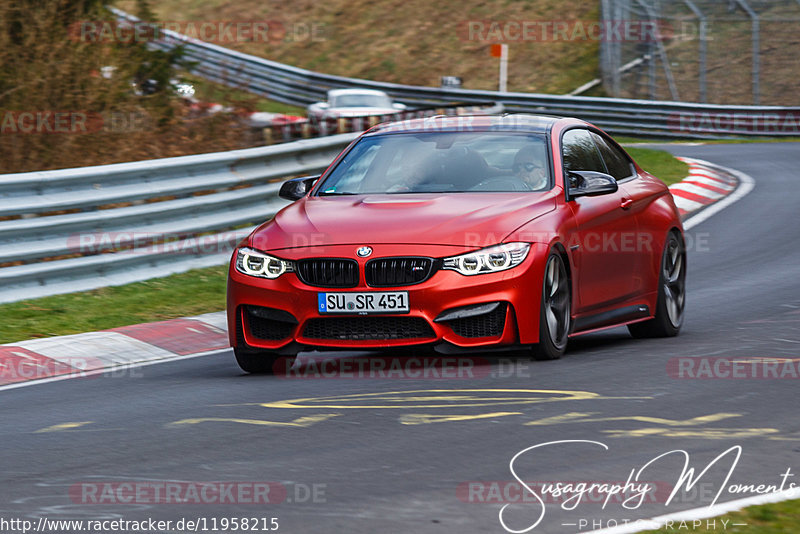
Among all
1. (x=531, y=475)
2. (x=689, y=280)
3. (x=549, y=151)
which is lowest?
(x=689, y=280)

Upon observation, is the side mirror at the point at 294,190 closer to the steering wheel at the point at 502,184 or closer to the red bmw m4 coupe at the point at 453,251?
the red bmw m4 coupe at the point at 453,251

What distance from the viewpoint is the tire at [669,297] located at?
9.69m

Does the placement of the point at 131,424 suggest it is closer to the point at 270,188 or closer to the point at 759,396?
the point at 759,396

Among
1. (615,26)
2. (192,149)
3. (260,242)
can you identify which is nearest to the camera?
(260,242)

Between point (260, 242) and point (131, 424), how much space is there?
1.79 metres

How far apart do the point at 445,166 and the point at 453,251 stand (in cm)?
128

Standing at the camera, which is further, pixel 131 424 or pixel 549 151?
pixel 549 151

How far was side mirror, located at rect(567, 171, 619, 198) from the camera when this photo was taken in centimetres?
875

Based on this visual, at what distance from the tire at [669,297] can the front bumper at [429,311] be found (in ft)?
6.21

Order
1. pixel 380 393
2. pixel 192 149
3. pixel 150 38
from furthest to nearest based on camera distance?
pixel 150 38 → pixel 192 149 → pixel 380 393

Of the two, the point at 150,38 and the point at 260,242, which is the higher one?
the point at 150,38

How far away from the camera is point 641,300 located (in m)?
9.53

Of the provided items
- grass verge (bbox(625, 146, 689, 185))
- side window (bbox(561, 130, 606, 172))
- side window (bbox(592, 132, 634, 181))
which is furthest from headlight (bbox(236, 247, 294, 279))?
grass verge (bbox(625, 146, 689, 185))

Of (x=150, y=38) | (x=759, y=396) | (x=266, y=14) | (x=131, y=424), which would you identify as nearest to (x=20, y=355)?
(x=131, y=424)
